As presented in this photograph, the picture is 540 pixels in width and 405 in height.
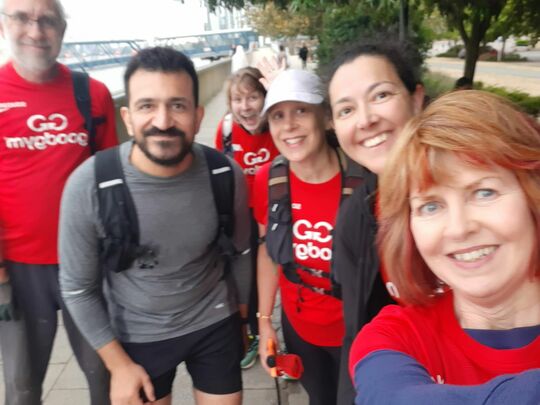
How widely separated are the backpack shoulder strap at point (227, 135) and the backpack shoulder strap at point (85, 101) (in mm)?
1375

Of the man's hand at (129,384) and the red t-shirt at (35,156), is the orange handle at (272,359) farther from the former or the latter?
the red t-shirt at (35,156)

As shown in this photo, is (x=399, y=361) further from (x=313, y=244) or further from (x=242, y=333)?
(x=242, y=333)

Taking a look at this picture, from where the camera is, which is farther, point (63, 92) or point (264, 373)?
point (264, 373)

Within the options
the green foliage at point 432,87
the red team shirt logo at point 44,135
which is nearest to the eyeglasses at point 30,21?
the red team shirt logo at point 44,135

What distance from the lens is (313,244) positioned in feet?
6.58

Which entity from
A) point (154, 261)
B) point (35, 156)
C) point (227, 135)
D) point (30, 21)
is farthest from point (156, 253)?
point (227, 135)

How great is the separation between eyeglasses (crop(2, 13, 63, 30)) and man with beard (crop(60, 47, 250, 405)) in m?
0.66

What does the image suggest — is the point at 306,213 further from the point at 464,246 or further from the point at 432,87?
the point at 432,87

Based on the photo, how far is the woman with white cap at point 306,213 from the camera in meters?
2.03

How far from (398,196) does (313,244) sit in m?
0.90

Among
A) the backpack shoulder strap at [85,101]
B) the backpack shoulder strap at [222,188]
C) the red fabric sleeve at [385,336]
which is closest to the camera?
the red fabric sleeve at [385,336]

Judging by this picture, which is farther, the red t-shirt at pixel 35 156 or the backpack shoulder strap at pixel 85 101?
the backpack shoulder strap at pixel 85 101

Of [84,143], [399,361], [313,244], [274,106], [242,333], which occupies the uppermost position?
[274,106]

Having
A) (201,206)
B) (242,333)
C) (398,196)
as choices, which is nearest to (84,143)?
(201,206)
